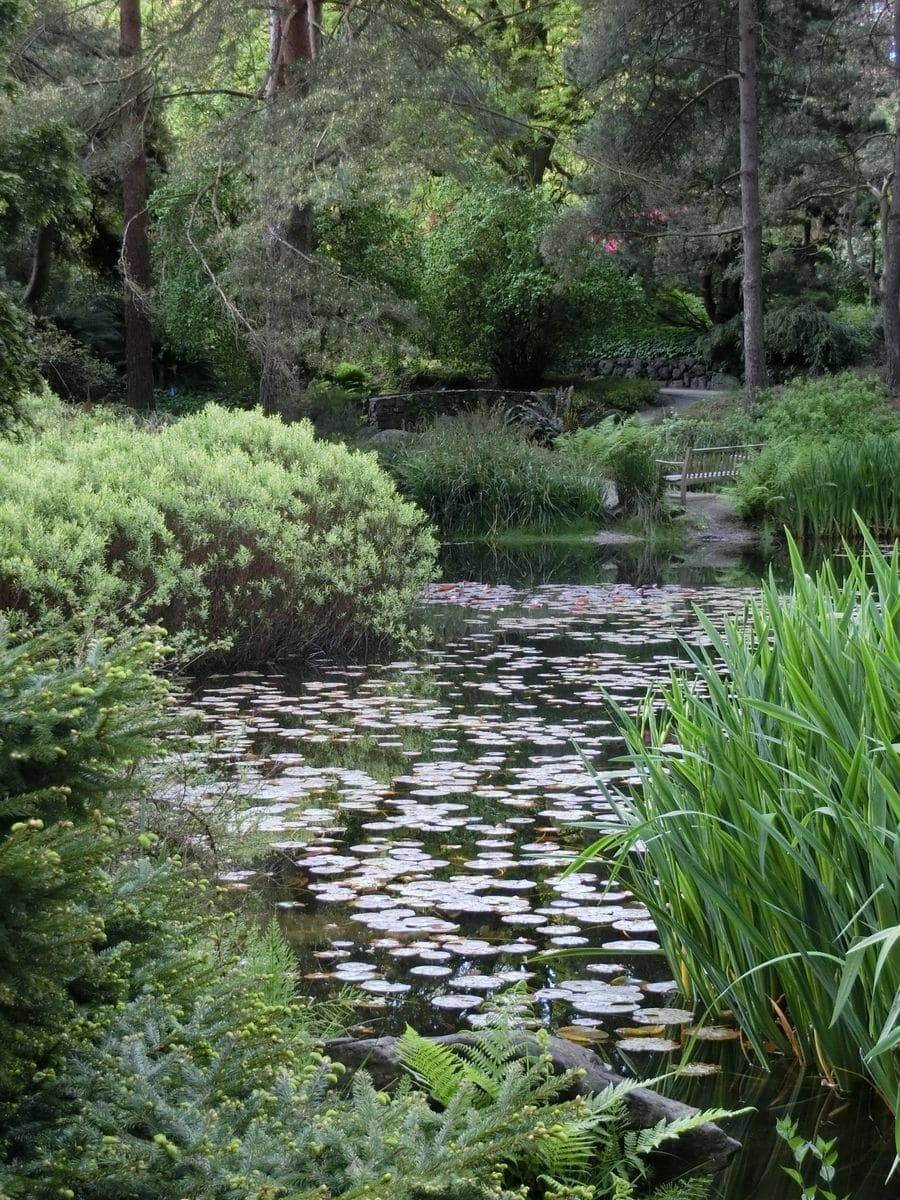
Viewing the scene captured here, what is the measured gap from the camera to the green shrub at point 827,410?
1912cm

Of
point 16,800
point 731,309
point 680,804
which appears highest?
point 731,309

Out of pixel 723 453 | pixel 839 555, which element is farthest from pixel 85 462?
pixel 723 453

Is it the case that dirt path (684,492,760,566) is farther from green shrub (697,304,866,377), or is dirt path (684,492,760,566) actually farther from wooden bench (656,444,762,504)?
Result: green shrub (697,304,866,377)

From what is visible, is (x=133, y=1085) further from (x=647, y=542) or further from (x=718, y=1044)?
(x=647, y=542)

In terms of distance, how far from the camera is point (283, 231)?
19438mm

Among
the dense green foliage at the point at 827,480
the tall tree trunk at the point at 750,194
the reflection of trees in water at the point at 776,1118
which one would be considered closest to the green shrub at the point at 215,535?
the reflection of trees in water at the point at 776,1118

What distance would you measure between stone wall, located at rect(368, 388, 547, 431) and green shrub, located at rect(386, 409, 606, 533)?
6344mm

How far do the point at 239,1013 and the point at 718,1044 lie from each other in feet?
5.80

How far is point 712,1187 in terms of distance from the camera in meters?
2.84

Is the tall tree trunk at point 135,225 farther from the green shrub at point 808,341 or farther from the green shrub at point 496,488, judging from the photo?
the green shrub at point 808,341

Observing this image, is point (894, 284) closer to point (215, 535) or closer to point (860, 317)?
point (860, 317)

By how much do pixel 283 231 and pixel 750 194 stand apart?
8219mm

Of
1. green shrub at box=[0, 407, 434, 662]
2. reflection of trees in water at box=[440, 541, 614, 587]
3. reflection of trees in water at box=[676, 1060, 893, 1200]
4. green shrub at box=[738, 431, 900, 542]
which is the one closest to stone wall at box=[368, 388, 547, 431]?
reflection of trees in water at box=[440, 541, 614, 587]

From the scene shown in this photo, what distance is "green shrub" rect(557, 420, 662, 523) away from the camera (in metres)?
17.3
